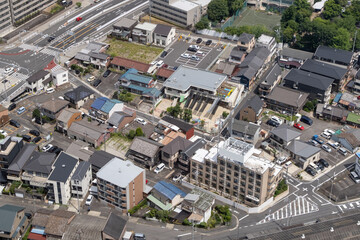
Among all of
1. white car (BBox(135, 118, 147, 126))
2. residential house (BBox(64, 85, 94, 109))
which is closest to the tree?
residential house (BBox(64, 85, 94, 109))

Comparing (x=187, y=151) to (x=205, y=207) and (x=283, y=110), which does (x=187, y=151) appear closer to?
(x=205, y=207)

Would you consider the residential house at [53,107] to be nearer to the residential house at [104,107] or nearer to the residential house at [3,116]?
the residential house at [104,107]

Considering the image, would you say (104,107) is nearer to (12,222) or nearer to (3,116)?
(3,116)

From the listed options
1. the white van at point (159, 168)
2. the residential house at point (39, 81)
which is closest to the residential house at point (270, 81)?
the white van at point (159, 168)

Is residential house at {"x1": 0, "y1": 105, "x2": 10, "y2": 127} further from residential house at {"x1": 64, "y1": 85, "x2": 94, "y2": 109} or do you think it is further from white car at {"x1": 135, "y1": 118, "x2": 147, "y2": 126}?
white car at {"x1": 135, "y1": 118, "x2": 147, "y2": 126}

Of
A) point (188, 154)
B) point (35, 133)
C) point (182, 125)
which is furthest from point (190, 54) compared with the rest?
point (35, 133)

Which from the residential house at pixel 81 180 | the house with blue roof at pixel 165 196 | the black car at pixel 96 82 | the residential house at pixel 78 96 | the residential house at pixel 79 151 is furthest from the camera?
the black car at pixel 96 82
